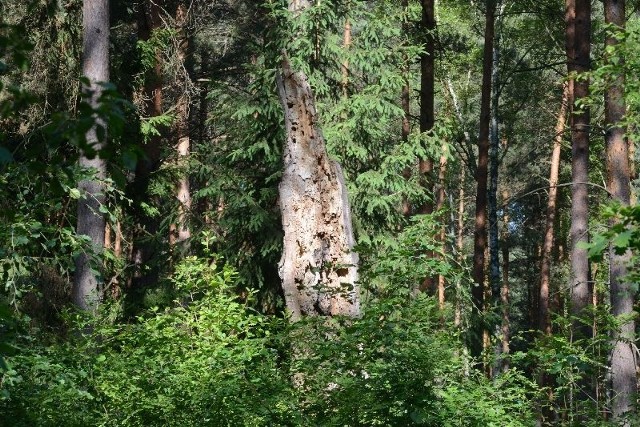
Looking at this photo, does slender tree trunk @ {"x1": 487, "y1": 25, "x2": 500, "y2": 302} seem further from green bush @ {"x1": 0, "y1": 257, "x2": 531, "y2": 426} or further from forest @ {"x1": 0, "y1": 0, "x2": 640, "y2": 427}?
green bush @ {"x1": 0, "y1": 257, "x2": 531, "y2": 426}

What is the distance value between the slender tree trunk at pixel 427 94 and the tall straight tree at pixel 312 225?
20.7ft

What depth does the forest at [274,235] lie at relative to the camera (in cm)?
652

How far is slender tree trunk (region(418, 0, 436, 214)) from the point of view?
16641 millimetres

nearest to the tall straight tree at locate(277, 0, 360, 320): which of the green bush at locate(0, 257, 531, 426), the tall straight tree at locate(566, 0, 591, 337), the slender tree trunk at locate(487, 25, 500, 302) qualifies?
the green bush at locate(0, 257, 531, 426)

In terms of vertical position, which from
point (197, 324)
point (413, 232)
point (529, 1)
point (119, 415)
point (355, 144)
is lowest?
point (119, 415)

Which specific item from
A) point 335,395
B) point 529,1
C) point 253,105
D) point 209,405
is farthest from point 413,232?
point 529,1

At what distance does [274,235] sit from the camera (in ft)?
45.0

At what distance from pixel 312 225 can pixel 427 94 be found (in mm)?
8279

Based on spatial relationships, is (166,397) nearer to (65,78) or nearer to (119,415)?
(119,415)

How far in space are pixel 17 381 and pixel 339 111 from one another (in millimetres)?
9419

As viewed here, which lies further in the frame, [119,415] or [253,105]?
[253,105]

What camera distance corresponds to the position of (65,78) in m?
13.9

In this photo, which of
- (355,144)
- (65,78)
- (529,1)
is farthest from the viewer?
(529,1)

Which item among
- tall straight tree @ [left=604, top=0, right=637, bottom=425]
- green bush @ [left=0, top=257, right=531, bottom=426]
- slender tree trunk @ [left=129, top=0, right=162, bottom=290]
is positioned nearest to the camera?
green bush @ [left=0, top=257, right=531, bottom=426]
